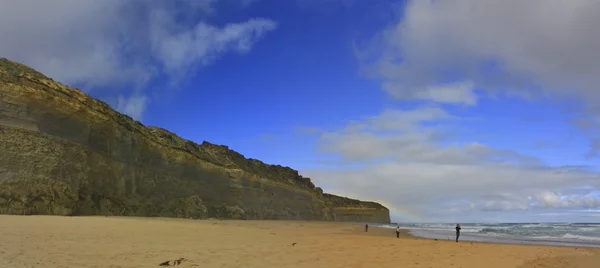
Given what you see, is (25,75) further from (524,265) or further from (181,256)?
(524,265)

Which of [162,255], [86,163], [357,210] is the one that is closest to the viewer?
[162,255]

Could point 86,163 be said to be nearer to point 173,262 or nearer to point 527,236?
point 173,262

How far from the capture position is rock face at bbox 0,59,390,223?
24719 mm

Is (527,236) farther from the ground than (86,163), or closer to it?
closer to it

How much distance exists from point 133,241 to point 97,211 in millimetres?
18200

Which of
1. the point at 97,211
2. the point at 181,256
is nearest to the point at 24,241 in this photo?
the point at 181,256

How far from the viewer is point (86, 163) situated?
96.9ft

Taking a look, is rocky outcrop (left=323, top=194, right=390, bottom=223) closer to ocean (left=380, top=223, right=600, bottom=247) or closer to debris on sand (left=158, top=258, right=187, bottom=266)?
ocean (left=380, top=223, right=600, bottom=247)

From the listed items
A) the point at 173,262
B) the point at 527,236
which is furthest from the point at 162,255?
the point at 527,236

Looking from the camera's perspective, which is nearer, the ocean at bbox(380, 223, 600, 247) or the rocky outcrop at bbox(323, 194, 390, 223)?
the ocean at bbox(380, 223, 600, 247)

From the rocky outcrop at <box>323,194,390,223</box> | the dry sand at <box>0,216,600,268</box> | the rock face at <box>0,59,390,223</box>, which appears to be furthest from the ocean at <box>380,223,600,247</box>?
the rocky outcrop at <box>323,194,390,223</box>

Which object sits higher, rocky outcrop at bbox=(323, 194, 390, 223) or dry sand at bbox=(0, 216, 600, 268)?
rocky outcrop at bbox=(323, 194, 390, 223)

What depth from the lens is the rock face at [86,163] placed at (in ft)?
81.1

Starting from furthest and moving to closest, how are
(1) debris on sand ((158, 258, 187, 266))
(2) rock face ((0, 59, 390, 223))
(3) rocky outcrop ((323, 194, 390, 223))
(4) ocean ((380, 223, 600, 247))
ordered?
(3) rocky outcrop ((323, 194, 390, 223)) < (4) ocean ((380, 223, 600, 247)) < (2) rock face ((0, 59, 390, 223)) < (1) debris on sand ((158, 258, 187, 266))
